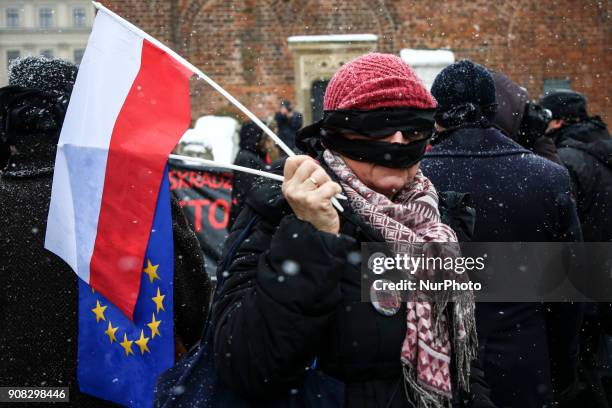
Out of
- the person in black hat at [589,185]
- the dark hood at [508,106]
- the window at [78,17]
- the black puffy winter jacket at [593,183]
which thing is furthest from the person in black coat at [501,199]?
the window at [78,17]

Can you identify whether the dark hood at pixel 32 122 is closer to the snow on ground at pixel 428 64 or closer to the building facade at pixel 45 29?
the snow on ground at pixel 428 64

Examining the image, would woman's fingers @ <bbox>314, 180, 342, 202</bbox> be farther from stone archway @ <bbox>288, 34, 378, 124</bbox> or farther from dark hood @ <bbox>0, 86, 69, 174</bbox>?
stone archway @ <bbox>288, 34, 378, 124</bbox>

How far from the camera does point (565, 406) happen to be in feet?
11.5

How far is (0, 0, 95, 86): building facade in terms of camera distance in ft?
185

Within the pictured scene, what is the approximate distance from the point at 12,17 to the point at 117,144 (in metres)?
77.9

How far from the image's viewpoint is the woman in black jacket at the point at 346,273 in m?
1.58

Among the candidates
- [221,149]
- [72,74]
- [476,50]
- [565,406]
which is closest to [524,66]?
[476,50]

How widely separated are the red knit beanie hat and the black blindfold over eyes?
0.05 ft

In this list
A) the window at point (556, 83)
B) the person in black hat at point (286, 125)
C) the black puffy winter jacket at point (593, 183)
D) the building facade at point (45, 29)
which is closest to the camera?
the black puffy winter jacket at point (593, 183)

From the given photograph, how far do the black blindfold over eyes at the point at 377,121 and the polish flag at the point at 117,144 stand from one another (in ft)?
1.59

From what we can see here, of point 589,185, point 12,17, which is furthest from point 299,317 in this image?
point 12,17

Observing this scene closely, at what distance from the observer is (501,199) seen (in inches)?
109

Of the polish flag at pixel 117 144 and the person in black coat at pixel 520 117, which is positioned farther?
the person in black coat at pixel 520 117

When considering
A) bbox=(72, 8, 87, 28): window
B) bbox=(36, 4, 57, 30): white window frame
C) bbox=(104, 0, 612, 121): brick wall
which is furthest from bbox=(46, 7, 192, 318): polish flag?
bbox=(36, 4, 57, 30): white window frame
